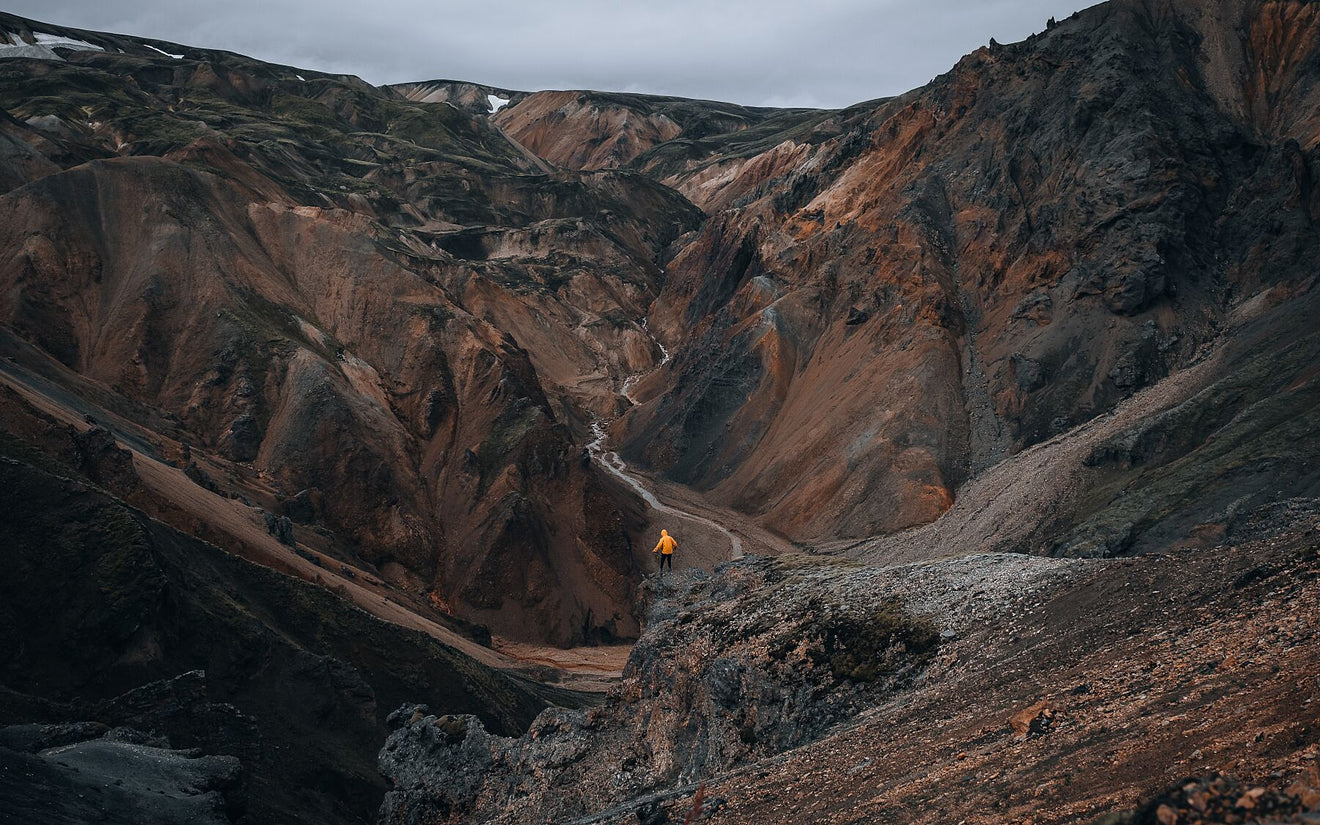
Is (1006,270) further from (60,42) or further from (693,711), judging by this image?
(60,42)

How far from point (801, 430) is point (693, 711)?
5332cm

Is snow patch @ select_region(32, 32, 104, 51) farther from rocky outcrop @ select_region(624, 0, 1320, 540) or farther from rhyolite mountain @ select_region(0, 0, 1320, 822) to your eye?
rocky outcrop @ select_region(624, 0, 1320, 540)

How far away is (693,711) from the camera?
20.3 metres

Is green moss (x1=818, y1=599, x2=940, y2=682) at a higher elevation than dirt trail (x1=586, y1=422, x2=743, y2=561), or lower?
higher

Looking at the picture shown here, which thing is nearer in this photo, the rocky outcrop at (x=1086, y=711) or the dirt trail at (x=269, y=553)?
the rocky outcrop at (x=1086, y=711)

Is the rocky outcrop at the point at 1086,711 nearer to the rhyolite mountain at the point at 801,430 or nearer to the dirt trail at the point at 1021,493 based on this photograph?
the rhyolite mountain at the point at 801,430

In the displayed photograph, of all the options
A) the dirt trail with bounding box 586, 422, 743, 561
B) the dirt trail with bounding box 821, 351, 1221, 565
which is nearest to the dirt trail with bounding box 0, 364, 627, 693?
the dirt trail with bounding box 586, 422, 743, 561

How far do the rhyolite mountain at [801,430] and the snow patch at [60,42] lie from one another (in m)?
23.6

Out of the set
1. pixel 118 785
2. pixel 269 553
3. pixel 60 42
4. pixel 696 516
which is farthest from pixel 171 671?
pixel 60 42

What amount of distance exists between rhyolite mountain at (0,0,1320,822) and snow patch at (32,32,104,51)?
23.6 m

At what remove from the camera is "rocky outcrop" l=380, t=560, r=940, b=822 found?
18.7m

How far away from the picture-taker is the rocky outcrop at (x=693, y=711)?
18672 millimetres

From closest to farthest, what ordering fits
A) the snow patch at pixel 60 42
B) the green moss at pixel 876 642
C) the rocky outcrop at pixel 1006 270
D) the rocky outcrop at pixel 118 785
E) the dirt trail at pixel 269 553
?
the rocky outcrop at pixel 118 785 < the green moss at pixel 876 642 < the dirt trail at pixel 269 553 < the rocky outcrop at pixel 1006 270 < the snow patch at pixel 60 42

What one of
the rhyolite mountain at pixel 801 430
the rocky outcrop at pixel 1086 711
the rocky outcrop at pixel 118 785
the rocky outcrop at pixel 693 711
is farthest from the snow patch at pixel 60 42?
the rocky outcrop at pixel 1086 711
